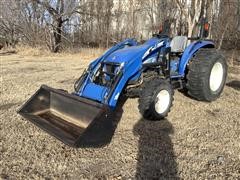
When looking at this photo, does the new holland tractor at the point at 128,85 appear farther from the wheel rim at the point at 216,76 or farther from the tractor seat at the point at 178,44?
the wheel rim at the point at 216,76

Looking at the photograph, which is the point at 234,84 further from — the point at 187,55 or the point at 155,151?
the point at 155,151

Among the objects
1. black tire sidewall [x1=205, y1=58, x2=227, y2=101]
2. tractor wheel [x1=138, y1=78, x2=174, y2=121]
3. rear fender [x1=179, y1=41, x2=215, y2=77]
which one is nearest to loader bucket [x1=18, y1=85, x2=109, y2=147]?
tractor wheel [x1=138, y1=78, x2=174, y2=121]

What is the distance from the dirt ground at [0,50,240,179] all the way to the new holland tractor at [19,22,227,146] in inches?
→ 8.6

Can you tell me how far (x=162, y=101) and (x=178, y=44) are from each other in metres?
1.41

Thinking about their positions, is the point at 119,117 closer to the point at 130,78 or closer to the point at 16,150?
the point at 130,78

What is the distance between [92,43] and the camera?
18.2 meters

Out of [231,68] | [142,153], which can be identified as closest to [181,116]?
[142,153]

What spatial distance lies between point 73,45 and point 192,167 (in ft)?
48.8

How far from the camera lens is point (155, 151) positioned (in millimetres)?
4176

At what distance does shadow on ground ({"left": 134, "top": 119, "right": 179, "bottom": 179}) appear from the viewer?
3650 mm

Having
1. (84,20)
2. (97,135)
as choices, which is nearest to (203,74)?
(97,135)

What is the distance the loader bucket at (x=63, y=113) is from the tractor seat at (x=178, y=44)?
2.28m

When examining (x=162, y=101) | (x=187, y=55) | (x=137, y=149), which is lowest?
(x=137, y=149)

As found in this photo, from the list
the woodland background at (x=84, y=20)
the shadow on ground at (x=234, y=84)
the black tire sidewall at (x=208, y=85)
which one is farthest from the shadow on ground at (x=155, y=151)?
the woodland background at (x=84, y=20)
